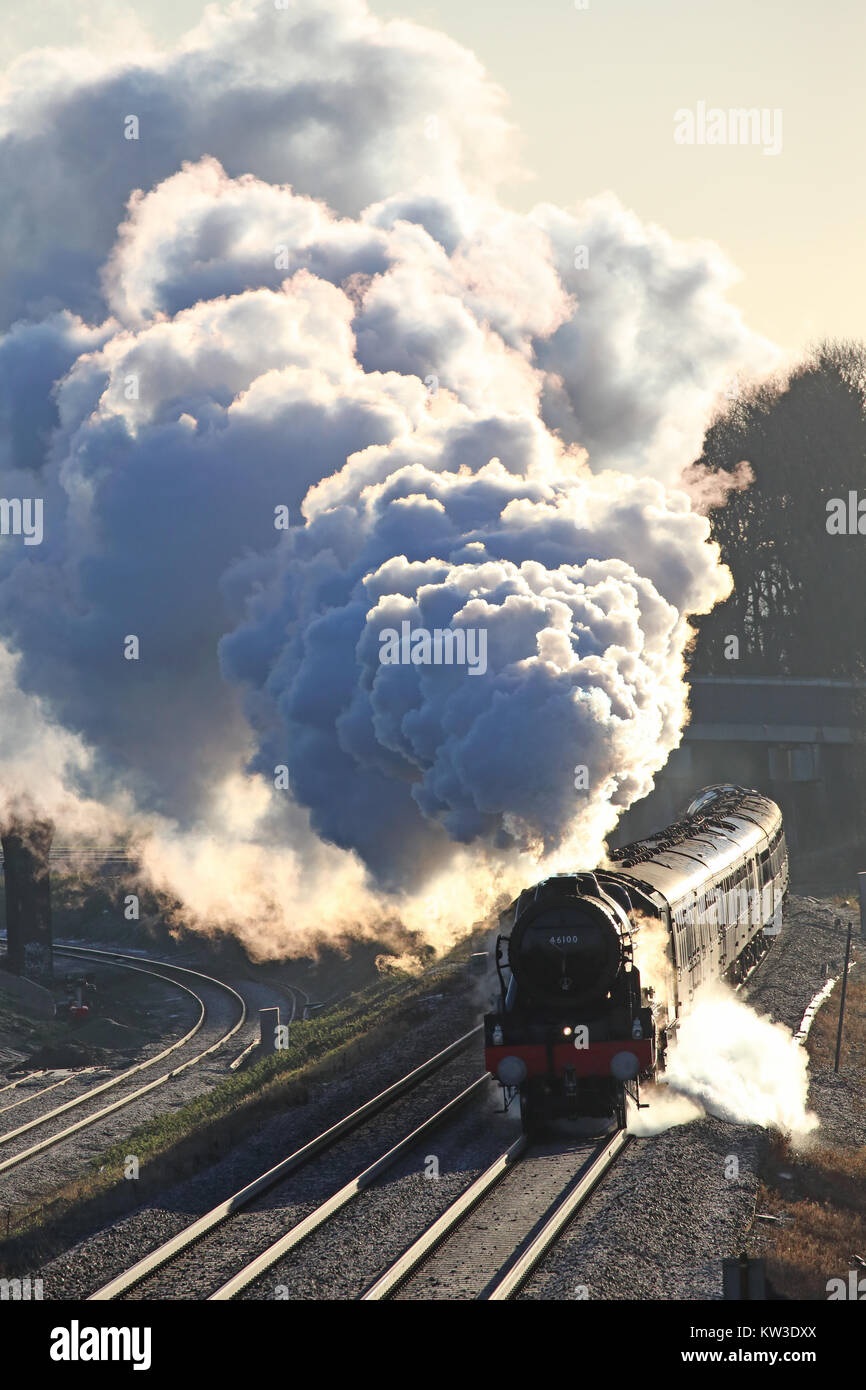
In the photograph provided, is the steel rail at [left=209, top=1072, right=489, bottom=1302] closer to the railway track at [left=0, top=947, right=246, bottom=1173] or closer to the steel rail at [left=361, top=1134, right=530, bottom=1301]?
the steel rail at [left=361, top=1134, right=530, bottom=1301]

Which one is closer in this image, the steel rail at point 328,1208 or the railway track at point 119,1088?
the steel rail at point 328,1208

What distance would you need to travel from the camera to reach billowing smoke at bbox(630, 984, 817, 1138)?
63.0 ft

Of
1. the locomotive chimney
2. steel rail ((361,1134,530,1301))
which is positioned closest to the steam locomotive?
steel rail ((361,1134,530,1301))

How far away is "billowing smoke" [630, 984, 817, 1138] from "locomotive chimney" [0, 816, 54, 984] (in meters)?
26.9

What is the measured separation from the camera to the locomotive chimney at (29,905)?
1715 inches

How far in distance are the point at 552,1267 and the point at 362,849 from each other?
44.9 feet

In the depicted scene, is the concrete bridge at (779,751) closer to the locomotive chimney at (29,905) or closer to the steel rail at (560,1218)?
the locomotive chimney at (29,905)

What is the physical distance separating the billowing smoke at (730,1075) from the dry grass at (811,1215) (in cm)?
110

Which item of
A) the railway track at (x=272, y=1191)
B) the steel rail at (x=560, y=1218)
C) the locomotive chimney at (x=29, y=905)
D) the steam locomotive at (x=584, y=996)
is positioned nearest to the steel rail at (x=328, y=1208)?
the railway track at (x=272, y=1191)

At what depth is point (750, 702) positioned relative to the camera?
59344mm

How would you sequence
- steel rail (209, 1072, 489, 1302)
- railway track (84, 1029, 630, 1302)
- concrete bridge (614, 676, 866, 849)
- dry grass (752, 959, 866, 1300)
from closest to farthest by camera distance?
1. railway track (84, 1029, 630, 1302)
2. steel rail (209, 1072, 489, 1302)
3. dry grass (752, 959, 866, 1300)
4. concrete bridge (614, 676, 866, 849)
